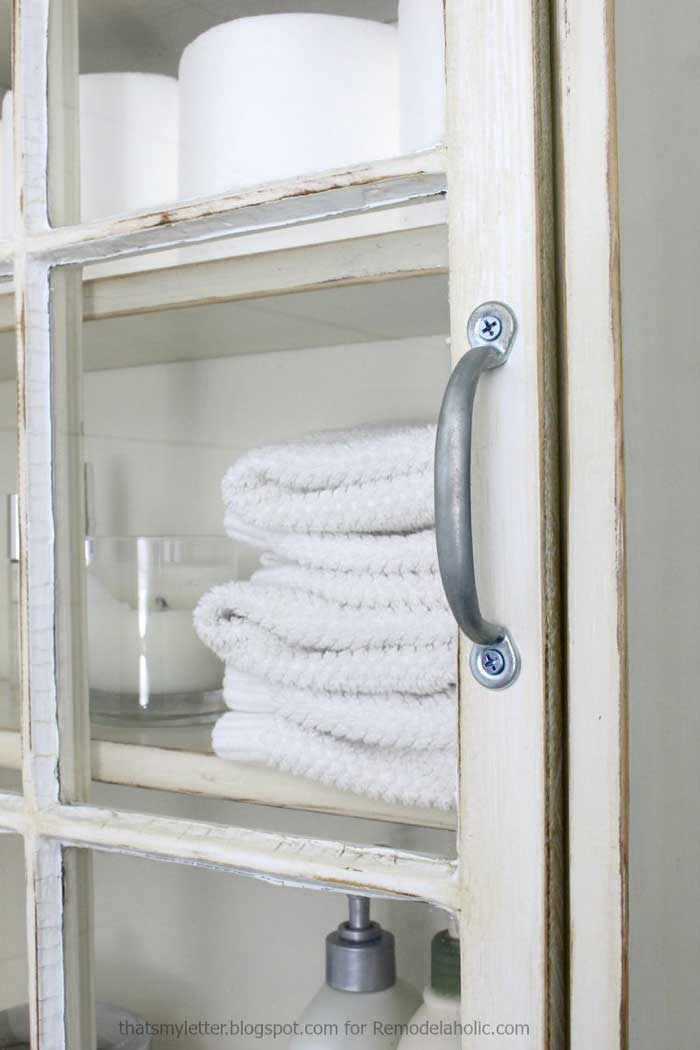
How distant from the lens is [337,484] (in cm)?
41

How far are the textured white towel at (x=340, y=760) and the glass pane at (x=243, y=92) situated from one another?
0.73 ft

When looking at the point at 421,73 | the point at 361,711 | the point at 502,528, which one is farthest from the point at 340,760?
the point at 421,73

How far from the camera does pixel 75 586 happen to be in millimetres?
469

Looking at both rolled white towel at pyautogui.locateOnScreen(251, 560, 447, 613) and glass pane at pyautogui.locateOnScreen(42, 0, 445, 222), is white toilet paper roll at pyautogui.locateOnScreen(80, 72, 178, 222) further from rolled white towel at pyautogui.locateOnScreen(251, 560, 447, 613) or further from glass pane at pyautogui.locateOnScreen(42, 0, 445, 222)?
rolled white towel at pyautogui.locateOnScreen(251, 560, 447, 613)

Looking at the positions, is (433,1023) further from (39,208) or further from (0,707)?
(39,208)

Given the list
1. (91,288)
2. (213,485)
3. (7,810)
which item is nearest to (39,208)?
(91,288)

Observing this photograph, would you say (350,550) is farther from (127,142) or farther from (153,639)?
(127,142)

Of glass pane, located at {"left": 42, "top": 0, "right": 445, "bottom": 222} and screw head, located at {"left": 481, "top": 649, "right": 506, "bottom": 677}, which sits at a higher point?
glass pane, located at {"left": 42, "top": 0, "right": 445, "bottom": 222}

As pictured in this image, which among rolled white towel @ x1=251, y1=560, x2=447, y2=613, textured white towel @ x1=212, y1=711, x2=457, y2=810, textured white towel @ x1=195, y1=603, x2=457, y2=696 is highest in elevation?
rolled white towel @ x1=251, y1=560, x2=447, y2=613

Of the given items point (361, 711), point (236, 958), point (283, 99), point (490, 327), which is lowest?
point (236, 958)

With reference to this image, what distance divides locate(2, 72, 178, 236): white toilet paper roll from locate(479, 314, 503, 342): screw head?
0.17m

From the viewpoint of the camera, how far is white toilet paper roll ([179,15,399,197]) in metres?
0.38

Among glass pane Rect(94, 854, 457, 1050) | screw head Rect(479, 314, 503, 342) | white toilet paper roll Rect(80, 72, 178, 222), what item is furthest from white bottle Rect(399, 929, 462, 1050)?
white toilet paper roll Rect(80, 72, 178, 222)

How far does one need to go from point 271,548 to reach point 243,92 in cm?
19
